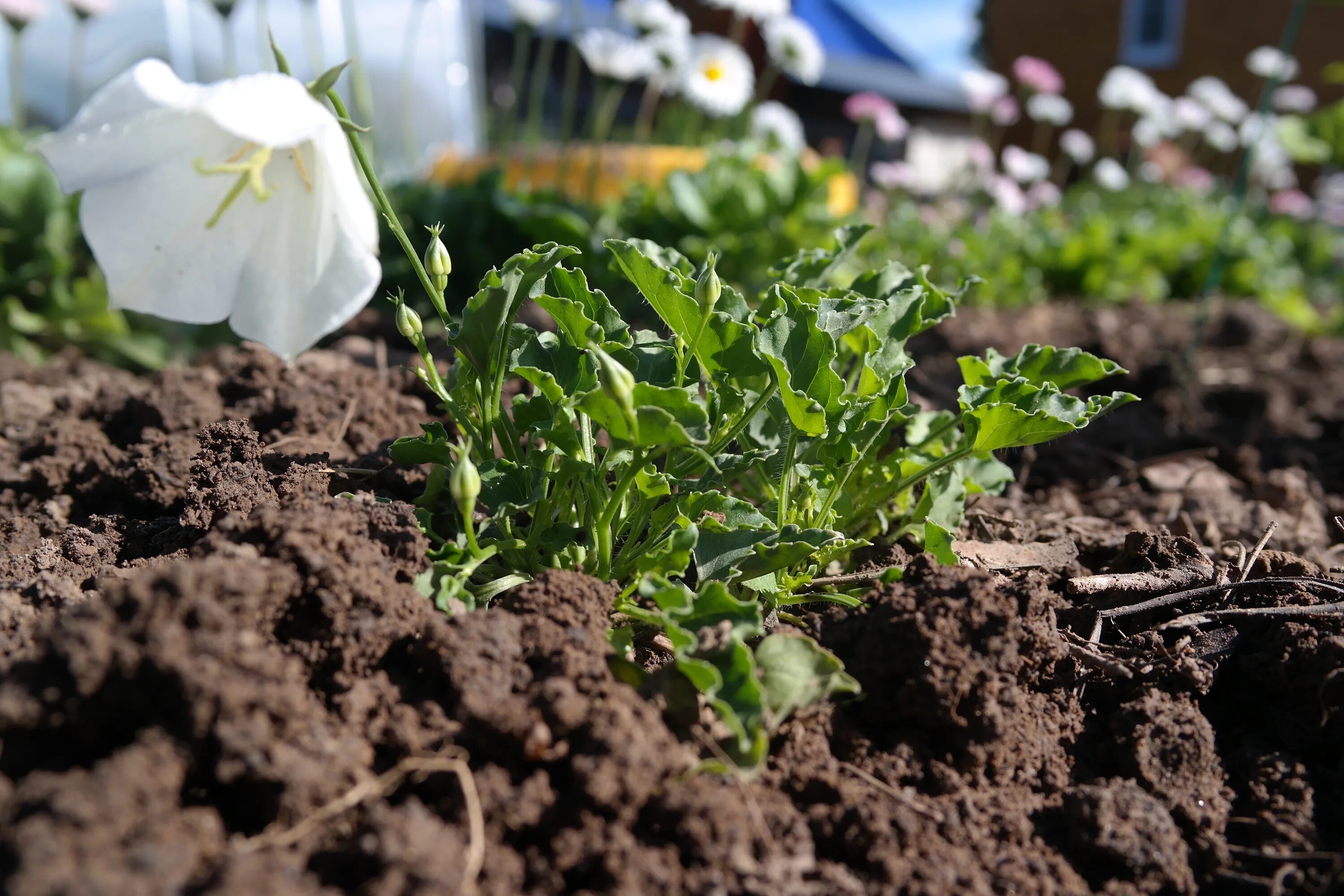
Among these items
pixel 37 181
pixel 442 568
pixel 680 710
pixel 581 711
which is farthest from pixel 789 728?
pixel 37 181

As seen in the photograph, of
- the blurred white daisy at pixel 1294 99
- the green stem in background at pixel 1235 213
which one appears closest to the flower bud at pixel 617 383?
the green stem in background at pixel 1235 213

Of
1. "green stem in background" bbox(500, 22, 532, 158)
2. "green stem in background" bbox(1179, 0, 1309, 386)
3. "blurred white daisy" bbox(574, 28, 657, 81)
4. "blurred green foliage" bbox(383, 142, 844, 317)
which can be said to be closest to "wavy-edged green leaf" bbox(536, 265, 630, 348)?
"blurred green foliage" bbox(383, 142, 844, 317)

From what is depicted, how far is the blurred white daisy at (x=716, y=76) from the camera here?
15.8 feet

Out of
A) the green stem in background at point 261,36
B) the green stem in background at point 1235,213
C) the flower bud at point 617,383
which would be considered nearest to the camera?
the flower bud at point 617,383

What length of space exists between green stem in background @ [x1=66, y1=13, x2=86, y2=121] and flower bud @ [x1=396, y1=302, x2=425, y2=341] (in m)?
3.81

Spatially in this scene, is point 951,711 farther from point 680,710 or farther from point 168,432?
point 168,432

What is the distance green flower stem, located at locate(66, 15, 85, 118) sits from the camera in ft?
15.1

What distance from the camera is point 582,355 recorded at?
1386 mm

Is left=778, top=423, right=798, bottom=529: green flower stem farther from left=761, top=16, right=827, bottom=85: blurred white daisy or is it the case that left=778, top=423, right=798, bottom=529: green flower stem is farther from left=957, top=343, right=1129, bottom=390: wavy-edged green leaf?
left=761, top=16, right=827, bottom=85: blurred white daisy

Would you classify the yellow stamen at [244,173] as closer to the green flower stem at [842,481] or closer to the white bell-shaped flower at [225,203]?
the white bell-shaped flower at [225,203]

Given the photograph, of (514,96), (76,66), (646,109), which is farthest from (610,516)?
(76,66)

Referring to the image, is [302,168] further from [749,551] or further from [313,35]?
[313,35]

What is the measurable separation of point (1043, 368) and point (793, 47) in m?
3.77

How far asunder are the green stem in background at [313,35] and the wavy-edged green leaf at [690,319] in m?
1.43
